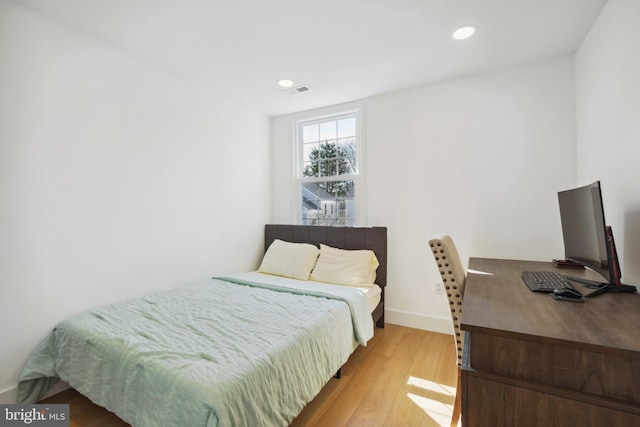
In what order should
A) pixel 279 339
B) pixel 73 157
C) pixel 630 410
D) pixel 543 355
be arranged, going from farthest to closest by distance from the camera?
pixel 73 157 → pixel 279 339 → pixel 543 355 → pixel 630 410

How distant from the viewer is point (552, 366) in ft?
2.98

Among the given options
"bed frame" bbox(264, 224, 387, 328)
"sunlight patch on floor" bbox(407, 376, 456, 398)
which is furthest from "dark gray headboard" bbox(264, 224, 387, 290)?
"sunlight patch on floor" bbox(407, 376, 456, 398)

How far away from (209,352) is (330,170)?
255 cm

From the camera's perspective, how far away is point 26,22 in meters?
1.78

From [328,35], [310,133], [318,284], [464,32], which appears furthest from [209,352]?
[310,133]

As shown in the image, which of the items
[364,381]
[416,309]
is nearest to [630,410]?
[364,381]

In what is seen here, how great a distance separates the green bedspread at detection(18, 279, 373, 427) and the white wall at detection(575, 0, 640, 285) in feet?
5.59

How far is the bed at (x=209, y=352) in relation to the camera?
1203mm

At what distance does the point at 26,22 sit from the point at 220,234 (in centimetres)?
210

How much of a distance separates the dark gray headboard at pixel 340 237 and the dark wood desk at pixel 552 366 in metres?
1.81

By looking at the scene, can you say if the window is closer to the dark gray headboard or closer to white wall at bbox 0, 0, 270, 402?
the dark gray headboard

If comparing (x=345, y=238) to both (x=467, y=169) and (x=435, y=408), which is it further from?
(x=435, y=408)

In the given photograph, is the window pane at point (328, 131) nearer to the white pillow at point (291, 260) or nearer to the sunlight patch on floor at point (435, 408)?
the white pillow at point (291, 260)

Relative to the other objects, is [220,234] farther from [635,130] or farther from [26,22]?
[635,130]
